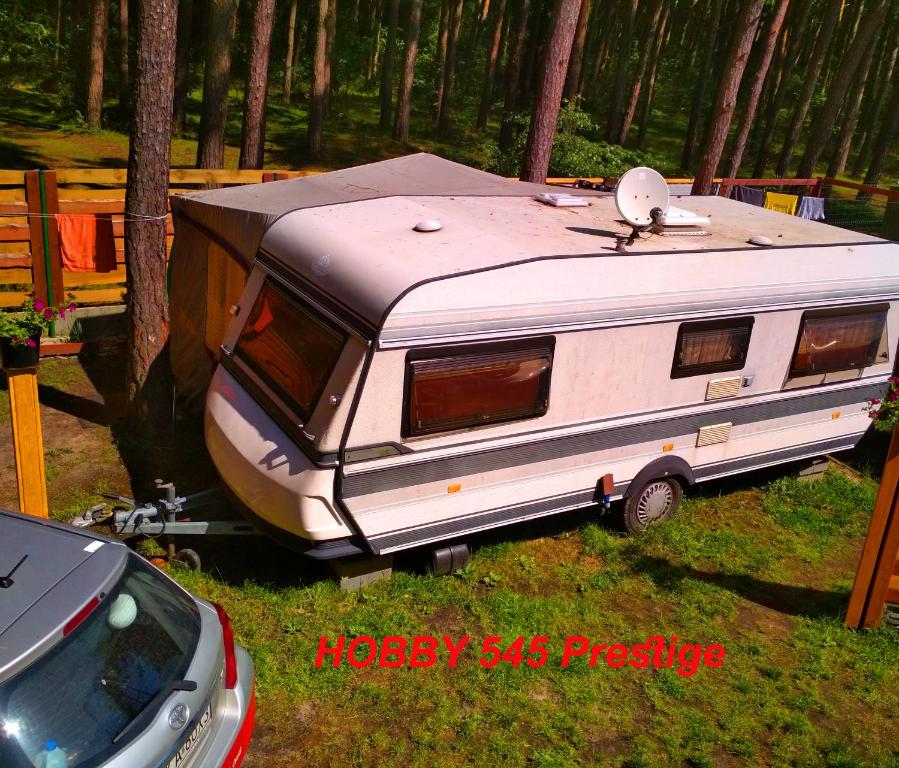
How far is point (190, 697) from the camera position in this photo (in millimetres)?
3711

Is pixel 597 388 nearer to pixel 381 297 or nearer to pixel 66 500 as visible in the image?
pixel 381 297

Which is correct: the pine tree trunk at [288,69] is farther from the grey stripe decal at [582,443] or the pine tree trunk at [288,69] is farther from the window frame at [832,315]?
the grey stripe decal at [582,443]

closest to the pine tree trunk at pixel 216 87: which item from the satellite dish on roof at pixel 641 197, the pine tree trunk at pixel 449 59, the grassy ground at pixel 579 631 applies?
the grassy ground at pixel 579 631

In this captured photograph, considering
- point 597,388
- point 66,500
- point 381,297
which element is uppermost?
point 381,297

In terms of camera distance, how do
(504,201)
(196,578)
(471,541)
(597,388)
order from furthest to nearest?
1. (504,201)
2. (471,541)
3. (597,388)
4. (196,578)

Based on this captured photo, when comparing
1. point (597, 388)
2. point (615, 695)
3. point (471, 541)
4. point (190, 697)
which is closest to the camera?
point (190, 697)

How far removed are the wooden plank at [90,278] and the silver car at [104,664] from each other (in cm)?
812

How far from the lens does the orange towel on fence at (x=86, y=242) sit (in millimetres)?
10234

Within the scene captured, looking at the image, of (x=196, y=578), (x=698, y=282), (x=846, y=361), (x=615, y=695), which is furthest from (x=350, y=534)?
(x=846, y=361)

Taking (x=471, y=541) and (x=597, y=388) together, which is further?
(x=471, y=541)

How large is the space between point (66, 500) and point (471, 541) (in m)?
3.71

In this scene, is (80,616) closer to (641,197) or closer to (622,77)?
(641,197)

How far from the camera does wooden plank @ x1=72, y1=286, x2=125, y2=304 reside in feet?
37.2

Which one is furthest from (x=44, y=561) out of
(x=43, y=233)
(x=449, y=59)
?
(x=449, y=59)
